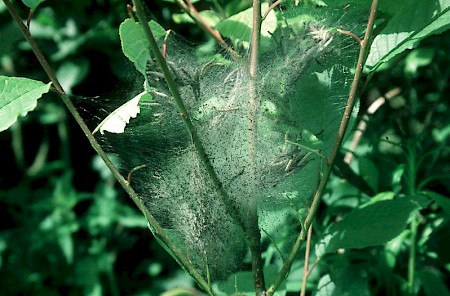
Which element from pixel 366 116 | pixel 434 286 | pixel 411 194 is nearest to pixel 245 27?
pixel 411 194

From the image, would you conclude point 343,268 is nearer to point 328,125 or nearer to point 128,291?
point 328,125

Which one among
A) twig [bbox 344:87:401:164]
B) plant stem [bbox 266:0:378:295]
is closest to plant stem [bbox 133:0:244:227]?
plant stem [bbox 266:0:378:295]

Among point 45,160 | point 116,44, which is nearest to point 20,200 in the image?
point 45,160

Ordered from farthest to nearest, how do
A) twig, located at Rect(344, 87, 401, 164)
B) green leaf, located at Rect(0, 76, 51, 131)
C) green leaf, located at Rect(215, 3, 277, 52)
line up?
twig, located at Rect(344, 87, 401, 164) → green leaf, located at Rect(215, 3, 277, 52) → green leaf, located at Rect(0, 76, 51, 131)

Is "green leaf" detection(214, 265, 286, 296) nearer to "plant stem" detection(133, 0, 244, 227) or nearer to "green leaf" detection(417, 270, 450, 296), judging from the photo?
"plant stem" detection(133, 0, 244, 227)

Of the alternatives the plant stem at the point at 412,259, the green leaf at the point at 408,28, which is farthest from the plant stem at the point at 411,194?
the green leaf at the point at 408,28

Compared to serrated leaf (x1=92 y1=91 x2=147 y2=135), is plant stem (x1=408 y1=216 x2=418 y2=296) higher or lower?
lower
